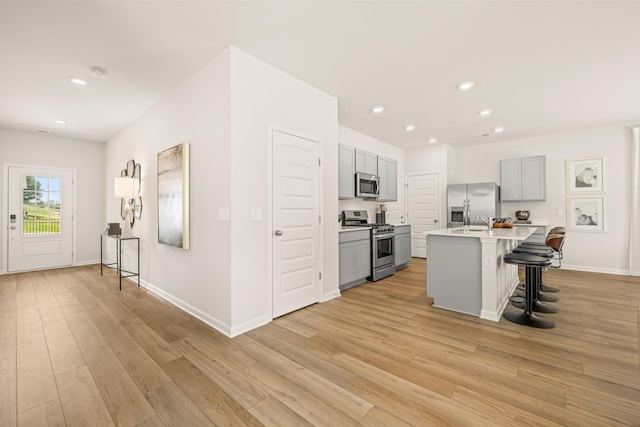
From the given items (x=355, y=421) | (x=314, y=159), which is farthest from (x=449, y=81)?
(x=355, y=421)

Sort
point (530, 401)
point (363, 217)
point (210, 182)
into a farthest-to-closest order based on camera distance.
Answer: point (363, 217), point (210, 182), point (530, 401)

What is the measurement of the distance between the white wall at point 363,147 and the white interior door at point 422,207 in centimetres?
73

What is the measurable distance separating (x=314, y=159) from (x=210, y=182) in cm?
130

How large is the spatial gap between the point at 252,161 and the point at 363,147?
3.57 m

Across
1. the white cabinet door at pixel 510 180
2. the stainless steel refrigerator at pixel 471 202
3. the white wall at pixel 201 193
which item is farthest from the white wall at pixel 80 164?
the white cabinet door at pixel 510 180

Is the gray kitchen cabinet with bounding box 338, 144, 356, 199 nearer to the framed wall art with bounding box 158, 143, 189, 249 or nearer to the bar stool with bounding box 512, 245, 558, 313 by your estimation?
the framed wall art with bounding box 158, 143, 189, 249

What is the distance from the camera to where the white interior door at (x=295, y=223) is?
10.2 ft

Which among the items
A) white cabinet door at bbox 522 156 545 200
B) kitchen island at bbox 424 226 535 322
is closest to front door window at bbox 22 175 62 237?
kitchen island at bbox 424 226 535 322

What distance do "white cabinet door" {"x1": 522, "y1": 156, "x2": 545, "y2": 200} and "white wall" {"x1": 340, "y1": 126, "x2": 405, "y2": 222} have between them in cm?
268

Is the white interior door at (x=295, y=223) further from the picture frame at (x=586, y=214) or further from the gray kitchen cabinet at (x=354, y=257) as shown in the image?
the picture frame at (x=586, y=214)

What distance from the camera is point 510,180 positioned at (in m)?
6.03

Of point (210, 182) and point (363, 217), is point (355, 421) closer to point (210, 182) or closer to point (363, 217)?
point (210, 182)

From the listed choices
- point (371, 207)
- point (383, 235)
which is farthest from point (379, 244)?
point (371, 207)

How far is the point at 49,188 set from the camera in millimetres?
5871
